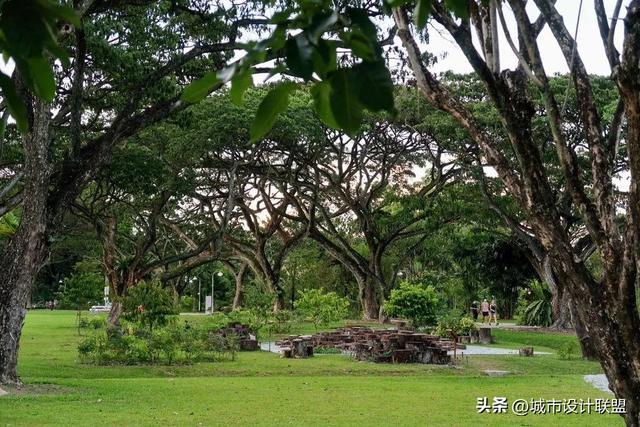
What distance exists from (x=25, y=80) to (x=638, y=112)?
2420mm

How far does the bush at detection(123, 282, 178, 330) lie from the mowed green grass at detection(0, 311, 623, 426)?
1528 millimetres

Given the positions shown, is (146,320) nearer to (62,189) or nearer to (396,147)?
(62,189)

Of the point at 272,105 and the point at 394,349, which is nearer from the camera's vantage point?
the point at 272,105

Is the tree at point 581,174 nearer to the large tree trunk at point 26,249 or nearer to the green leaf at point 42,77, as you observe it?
the green leaf at point 42,77

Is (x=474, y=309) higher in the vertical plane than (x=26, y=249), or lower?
lower

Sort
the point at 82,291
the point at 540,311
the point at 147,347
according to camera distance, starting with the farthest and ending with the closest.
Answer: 1. the point at 540,311
2. the point at 82,291
3. the point at 147,347

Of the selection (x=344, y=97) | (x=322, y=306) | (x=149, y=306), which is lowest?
(x=322, y=306)

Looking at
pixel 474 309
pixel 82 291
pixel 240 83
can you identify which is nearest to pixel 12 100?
pixel 240 83

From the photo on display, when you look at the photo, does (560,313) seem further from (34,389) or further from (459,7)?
(459,7)

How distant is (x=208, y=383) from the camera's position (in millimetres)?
10703

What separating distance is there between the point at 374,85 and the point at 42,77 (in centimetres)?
53

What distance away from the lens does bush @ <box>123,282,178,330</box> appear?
15.1 meters

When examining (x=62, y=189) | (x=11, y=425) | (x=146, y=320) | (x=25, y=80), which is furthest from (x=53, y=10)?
(x=146, y=320)

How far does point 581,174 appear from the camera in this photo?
338 centimetres
